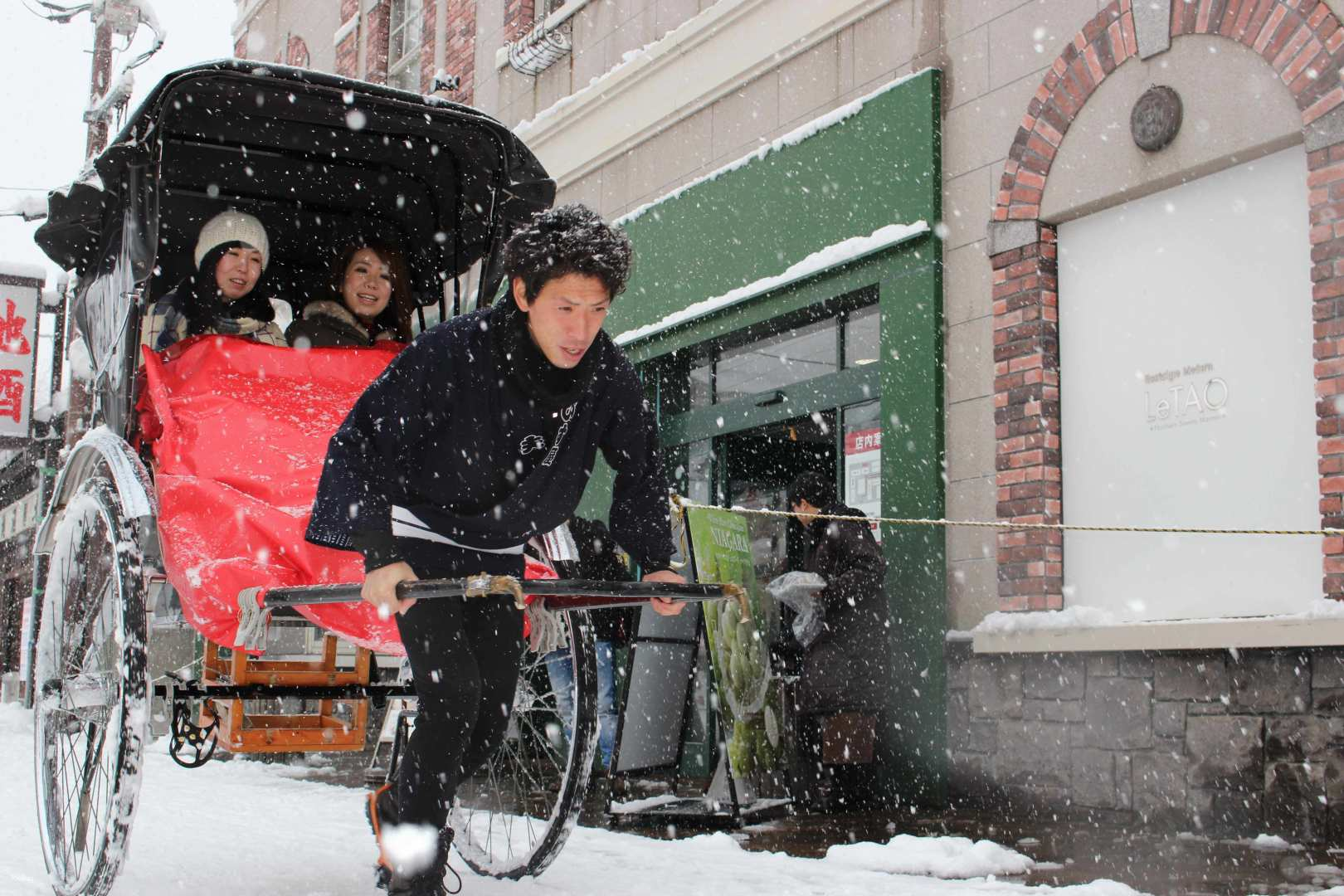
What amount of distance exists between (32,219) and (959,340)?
12.9m

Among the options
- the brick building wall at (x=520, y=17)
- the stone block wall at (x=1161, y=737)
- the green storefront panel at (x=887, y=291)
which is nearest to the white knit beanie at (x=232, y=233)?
the green storefront panel at (x=887, y=291)

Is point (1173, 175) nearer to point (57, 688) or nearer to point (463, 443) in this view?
point (463, 443)

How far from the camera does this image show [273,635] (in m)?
5.02

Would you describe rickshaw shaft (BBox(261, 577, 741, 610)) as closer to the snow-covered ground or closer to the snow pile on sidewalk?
the snow-covered ground

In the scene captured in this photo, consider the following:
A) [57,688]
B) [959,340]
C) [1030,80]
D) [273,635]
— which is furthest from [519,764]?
[1030,80]

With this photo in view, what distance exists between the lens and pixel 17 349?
1900cm

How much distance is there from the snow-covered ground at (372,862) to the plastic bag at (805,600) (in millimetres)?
1975

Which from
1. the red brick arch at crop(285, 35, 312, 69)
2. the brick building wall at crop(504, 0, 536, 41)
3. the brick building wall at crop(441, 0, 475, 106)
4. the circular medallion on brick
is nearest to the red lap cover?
the circular medallion on brick

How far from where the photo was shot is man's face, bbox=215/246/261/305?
17.7 feet

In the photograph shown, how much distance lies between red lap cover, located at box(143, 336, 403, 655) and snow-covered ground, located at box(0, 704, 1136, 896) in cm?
102

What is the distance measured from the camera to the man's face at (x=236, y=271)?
5387 mm

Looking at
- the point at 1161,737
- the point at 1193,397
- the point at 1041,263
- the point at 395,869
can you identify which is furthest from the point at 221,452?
the point at 1041,263

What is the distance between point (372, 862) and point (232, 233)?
8.32 feet

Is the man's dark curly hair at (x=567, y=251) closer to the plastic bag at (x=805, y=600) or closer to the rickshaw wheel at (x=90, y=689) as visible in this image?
the rickshaw wheel at (x=90, y=689)
